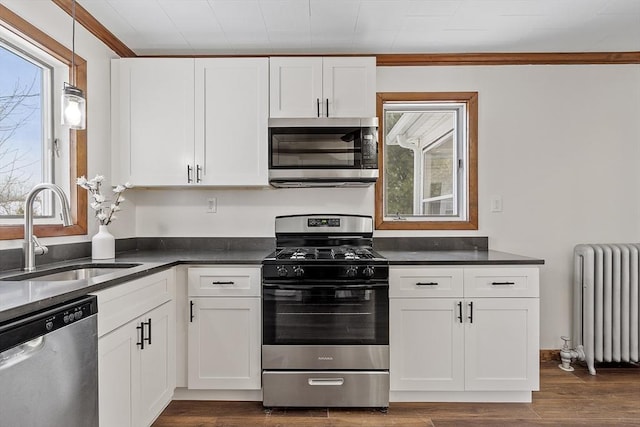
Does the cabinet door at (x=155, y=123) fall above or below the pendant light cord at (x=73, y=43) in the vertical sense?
below

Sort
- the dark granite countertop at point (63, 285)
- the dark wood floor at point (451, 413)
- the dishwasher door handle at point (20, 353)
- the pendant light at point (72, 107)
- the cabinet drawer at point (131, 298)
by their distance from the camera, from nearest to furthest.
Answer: the dishwasher door handle at point (20, 353) → the dark granite countertop at point (63, 285) → the cabinet drawer at point (131, 298) → the pendant light at point (72, 107) → the dark wood floor at point (451, 413)

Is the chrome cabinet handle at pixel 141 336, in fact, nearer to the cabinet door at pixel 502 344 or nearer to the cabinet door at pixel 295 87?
the cabinet door at pixel 295 87

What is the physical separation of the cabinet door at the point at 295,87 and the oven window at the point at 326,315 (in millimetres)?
1174

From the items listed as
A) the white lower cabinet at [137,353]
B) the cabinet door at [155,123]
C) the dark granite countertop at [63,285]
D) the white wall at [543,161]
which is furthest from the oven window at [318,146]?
the white lower cabinet at [137,353]

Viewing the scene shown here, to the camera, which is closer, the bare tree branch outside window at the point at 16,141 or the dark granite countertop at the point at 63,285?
the dark granite countertop at the point at 63,285

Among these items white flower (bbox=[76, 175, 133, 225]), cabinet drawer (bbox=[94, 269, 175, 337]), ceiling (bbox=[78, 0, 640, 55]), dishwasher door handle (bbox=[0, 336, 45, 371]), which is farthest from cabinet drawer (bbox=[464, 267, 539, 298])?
white flower (bbox=[76, 175, 133, 225])

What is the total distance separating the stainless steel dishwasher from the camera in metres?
1.07

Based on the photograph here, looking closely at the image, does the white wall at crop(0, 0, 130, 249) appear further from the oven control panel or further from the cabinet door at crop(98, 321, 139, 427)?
the oven control panel

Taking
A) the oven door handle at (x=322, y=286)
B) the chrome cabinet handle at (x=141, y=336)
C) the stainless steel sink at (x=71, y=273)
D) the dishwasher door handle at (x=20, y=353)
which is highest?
the stainless steel sink at (x=71, y=273)

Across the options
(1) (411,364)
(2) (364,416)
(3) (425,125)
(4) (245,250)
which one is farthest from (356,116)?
(2) (364,416)

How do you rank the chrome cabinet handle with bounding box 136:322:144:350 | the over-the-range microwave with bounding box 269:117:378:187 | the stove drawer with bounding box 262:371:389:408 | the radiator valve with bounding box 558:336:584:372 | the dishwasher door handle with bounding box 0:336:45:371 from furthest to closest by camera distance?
1. the radiator valve with bounding box 558:336:584:372
2. the over-the-range microwave with bounding box 269:117:378:187
3. the stove drawer with bounding box 262:371:389:408
4. the chrome cabinet handle with bounding box 136:322:144:350
5. the dishwasher door handle with bounding box 0:336:45:371

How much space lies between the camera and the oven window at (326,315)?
2271 mm

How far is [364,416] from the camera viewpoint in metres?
2.24

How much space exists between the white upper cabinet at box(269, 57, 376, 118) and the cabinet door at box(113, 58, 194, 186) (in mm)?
605
